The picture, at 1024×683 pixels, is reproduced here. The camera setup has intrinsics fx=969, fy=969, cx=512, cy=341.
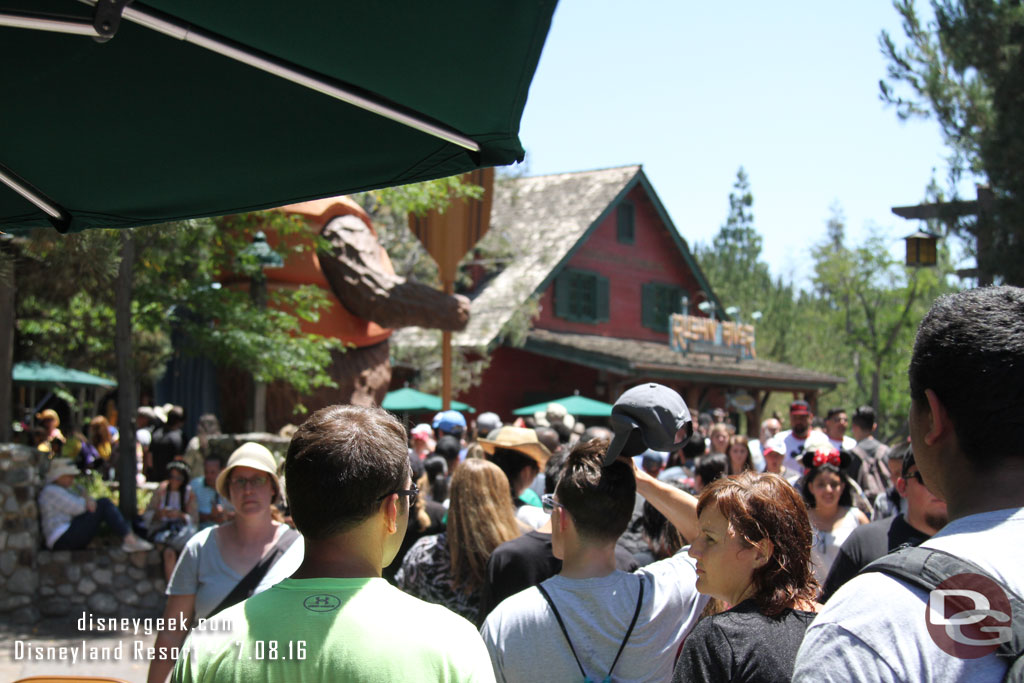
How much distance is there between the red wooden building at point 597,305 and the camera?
2302cm

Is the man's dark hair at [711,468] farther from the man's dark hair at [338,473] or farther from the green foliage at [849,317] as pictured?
the green foliage at [849,317]

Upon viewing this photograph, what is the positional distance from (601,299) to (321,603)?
80.4 feet

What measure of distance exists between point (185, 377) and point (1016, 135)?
479 inches

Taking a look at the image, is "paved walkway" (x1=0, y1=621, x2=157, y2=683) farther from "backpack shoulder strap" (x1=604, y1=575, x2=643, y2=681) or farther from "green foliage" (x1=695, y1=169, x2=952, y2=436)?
"green foliage" (x1=695, y1=169, x2=952, y2=436)

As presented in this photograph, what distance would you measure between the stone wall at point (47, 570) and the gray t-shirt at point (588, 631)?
6941mm

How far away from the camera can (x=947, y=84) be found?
14.7 m

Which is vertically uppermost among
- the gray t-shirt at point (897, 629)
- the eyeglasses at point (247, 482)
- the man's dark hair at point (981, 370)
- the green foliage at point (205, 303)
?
the green foliage at point (205, 303)

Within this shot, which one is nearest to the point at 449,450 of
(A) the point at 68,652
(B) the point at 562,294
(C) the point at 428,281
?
(A) the point at 68,652

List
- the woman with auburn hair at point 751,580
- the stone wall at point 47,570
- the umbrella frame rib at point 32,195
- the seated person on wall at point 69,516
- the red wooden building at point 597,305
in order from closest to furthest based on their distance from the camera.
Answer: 1. the woman with auburn hair at point 751,580
2. the umbrella frame rib at point 32,195
3. the stone wall at point 47,570
4. the seated person on wall at point 69,516
5. the red wooden building at point 597,305

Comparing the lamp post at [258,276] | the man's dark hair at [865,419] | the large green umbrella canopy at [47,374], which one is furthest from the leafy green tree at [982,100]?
the large green umbrella canopy at [47,374]

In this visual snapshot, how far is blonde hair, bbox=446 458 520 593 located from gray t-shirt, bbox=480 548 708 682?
124 cm

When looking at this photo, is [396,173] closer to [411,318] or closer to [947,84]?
[411,318]

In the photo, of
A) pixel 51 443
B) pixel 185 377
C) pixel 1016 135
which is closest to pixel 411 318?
pixel 185 377

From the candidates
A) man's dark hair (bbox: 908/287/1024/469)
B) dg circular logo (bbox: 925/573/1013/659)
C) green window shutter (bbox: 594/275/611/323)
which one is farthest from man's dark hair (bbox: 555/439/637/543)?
green window shutter (bbox: 594/275/611/323)
